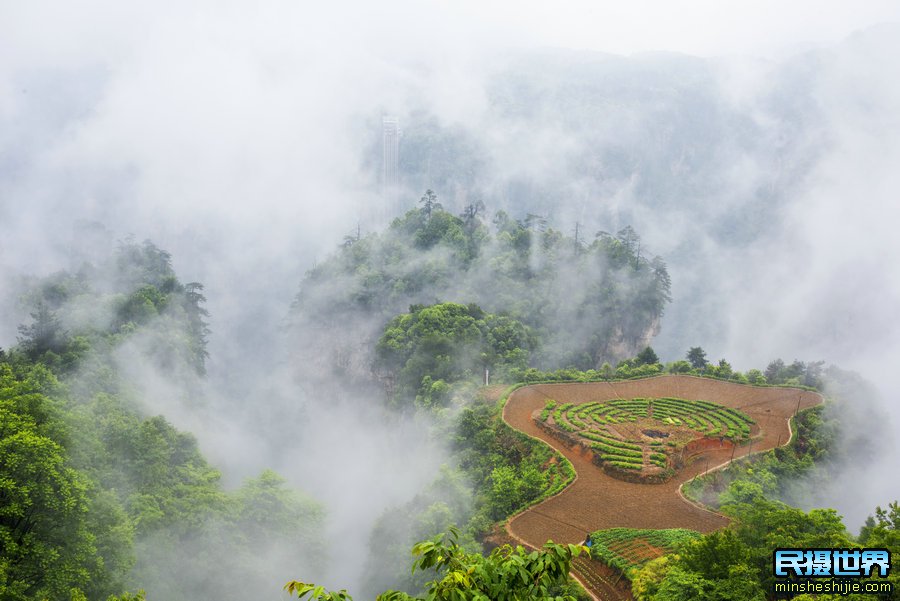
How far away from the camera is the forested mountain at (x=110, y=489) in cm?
1733

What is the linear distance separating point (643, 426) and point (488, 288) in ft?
98.5

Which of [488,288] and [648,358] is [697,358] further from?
[488,288]

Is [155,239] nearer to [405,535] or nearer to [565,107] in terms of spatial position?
[405,535]

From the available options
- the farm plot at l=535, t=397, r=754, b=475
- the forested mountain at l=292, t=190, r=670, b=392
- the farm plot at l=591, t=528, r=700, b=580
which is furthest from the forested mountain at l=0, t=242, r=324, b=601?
the forested mountain at l=292, t=190, r=670, b=392

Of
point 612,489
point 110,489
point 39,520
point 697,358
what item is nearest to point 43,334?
point 110,489

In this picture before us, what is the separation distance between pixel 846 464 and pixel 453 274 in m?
38.7

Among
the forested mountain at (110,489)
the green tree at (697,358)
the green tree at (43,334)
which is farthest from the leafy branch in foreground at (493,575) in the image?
the green tree at (697,358)

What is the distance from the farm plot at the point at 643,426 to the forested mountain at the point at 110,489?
13.8m

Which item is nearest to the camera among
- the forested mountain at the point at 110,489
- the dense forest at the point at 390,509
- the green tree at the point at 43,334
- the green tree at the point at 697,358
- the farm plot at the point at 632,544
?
the dense forest at the point at 390,509

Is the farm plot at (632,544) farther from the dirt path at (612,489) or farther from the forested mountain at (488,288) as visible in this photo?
the forested mountain at (488,288)

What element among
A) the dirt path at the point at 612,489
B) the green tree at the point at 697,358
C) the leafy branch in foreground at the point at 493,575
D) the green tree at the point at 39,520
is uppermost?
the green tree at the point at 697,358

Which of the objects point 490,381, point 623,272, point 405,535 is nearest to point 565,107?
point 623,272

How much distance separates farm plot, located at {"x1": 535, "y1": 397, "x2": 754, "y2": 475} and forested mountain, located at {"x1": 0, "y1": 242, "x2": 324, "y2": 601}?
45.2 feet

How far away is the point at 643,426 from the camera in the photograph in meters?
32.7
